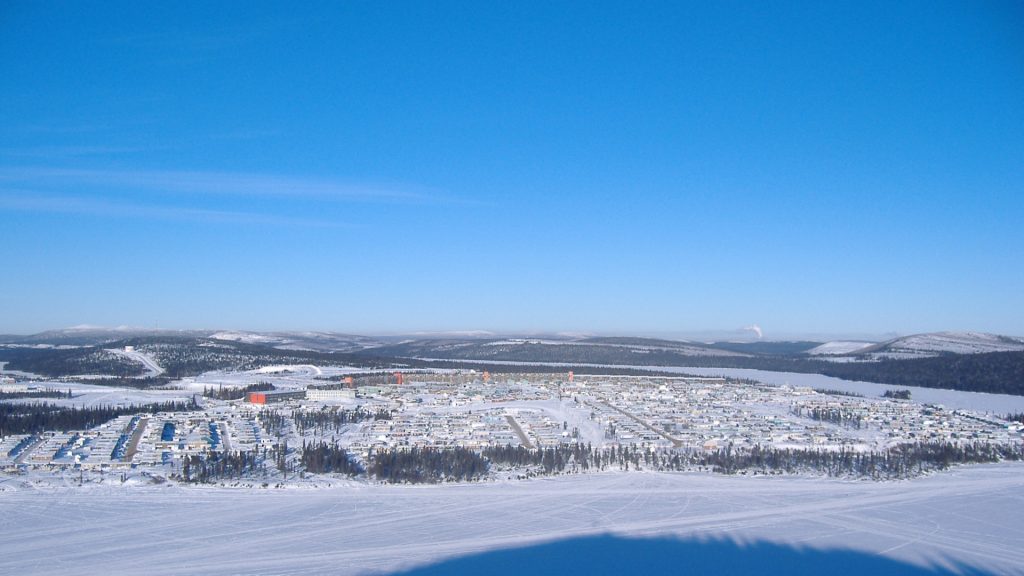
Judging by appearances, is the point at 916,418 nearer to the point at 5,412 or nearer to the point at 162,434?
the point at 162,434

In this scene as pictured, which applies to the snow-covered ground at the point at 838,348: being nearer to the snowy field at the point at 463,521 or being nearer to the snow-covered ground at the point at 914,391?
the snow-covered ground at the point at 914,391

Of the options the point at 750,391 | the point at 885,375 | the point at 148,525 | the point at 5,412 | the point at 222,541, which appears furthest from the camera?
the point at 885,375

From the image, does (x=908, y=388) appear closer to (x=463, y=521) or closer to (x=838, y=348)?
(x=463, y=521)

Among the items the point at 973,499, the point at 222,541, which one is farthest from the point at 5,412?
the point at 973,499

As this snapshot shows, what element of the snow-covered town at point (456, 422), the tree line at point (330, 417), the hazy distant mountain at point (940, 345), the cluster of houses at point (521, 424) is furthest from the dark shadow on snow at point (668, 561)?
the hazy distant mountain at point (940, 345)

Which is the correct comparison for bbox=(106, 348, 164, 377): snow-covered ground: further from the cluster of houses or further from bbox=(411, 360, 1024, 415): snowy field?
bbox=(411, 360, 1024, 415): snowy field
